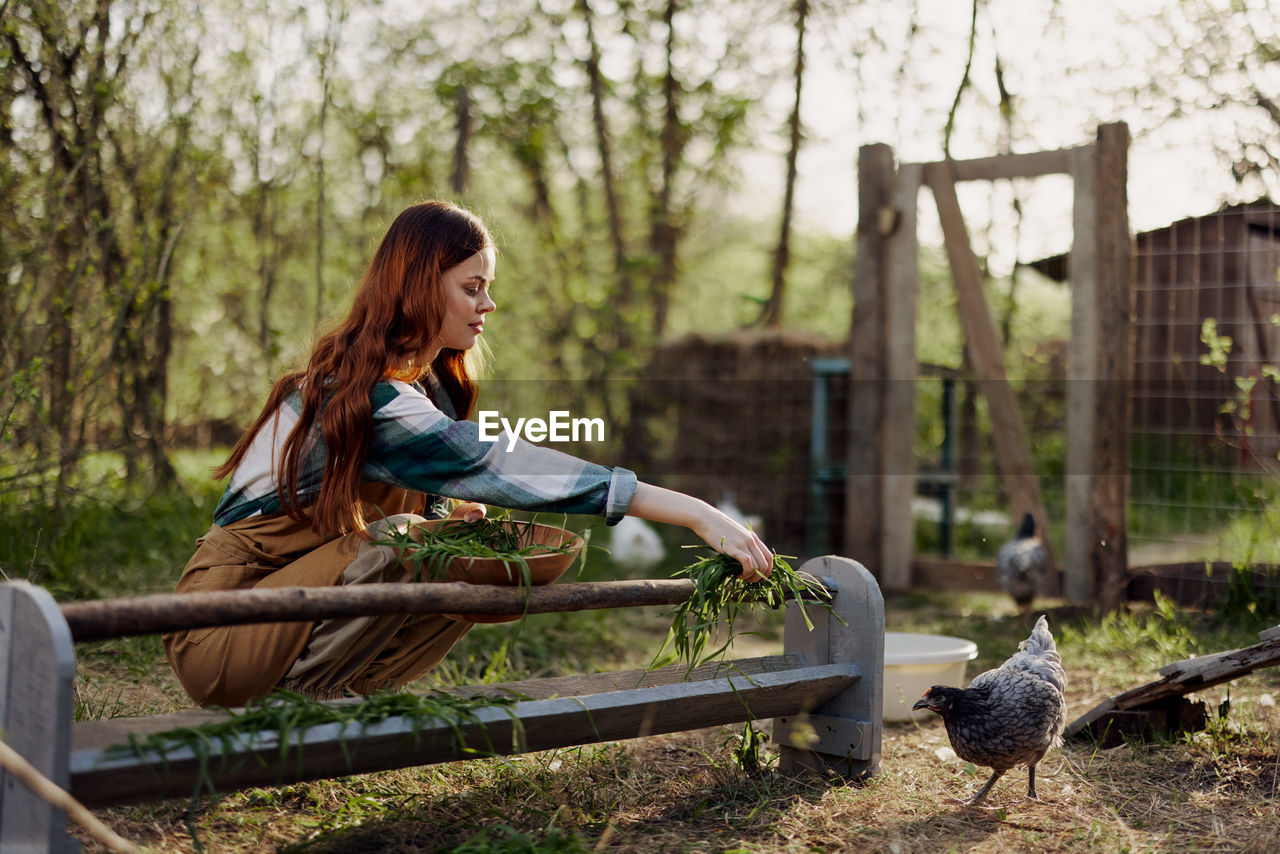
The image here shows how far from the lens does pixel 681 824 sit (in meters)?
2.52

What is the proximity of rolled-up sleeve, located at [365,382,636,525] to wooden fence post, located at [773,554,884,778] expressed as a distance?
2.73 ft

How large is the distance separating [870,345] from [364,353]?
4.11 m

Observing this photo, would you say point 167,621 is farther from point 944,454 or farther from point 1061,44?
point 1061,44

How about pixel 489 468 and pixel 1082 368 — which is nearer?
pixel 489 468

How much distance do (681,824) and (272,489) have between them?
1247mm

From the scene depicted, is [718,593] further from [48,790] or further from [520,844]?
[48,790]

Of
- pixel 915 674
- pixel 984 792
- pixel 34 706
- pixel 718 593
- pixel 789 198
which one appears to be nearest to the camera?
pixel 34 706

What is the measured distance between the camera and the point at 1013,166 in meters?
5.48

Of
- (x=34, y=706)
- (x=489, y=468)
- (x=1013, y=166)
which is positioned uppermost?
(x=1013, y=166)

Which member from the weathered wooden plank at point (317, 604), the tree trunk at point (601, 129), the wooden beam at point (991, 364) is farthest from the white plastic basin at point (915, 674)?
the tree trunk at point (601, 129)

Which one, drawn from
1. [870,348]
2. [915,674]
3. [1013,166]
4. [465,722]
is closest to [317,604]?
[465,722]

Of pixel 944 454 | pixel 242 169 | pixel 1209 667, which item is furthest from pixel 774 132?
pixel 1209 667

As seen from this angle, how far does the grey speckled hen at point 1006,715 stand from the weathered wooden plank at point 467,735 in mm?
296

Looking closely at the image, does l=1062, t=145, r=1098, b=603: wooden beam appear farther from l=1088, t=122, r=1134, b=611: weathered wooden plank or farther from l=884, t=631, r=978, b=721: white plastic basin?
l=884, t=631, r=978, b=721: white plastic basin
